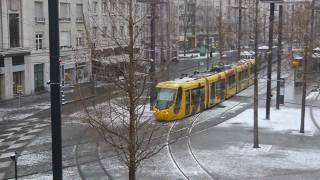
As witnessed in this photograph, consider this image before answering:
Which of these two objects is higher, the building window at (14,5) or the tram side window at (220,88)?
the building window at (14,5)

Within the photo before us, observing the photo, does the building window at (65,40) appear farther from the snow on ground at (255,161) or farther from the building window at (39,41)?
the snow on ground at (255,161)

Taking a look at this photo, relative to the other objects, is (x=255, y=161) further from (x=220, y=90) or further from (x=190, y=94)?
(x=220, y=90)

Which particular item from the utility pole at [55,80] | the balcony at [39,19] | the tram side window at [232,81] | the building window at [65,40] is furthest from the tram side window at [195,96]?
the utility pole at [55,80]

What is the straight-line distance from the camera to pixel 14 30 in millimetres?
42656

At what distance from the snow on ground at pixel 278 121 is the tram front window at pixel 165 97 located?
3.33 meters

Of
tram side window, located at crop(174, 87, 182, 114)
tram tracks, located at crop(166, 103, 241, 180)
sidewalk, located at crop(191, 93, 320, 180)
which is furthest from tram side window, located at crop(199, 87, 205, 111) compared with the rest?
tram tracks, located at crop(166, 103, 241, 180)

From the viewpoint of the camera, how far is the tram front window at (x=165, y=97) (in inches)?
1226

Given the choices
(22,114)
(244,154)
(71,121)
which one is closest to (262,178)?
(244,154)

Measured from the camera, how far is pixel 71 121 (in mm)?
32156

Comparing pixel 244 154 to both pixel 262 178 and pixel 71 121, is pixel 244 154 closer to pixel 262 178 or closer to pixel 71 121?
pixel 262 178

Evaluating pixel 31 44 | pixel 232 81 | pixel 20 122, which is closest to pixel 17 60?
pixel 31 44

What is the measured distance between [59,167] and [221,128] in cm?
2076

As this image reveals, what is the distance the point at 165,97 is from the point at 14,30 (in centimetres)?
1743

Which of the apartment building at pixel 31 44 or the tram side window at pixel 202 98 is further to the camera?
the apartment building at pixel 31 44
